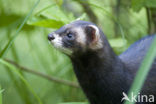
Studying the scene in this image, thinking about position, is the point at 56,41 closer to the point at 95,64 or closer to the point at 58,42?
the point at 58,42

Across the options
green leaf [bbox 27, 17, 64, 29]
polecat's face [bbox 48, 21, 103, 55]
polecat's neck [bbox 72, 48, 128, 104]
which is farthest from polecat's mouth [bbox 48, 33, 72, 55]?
green leaf [bbox 27, 17, 64, 29]

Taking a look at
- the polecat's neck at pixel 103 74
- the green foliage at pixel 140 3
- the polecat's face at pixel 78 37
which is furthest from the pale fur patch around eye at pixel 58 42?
the green foliage at pixel 140 3

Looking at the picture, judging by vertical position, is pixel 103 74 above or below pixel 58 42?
below

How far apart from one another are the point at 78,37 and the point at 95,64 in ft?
0.46

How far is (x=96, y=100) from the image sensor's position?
63.3 inches

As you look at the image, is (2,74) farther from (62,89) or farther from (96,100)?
(96,100)

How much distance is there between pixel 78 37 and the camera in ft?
4.99

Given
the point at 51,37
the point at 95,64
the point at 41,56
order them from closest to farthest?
the point at 51,37
the point at 95,64
the point at 41,56

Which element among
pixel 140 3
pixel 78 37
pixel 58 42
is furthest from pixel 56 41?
pixel 140 3

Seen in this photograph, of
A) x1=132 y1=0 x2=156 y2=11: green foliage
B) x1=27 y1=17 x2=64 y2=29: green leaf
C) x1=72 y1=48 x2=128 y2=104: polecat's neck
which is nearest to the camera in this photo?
x1=72 y1=48 x2=128 y2=104: polecat's neck

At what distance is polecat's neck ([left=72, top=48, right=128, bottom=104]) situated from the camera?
5.08 ft

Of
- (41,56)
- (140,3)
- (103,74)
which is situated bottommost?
(41,56)

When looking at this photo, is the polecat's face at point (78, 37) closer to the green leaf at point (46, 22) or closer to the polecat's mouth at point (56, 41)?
the polecat's mouth at point (56, 41)

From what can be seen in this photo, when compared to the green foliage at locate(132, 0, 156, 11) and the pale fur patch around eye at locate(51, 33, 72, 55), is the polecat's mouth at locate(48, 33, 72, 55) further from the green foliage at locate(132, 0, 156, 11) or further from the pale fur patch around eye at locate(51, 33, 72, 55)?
the green foliage at locate(132, 0, 156, 11)
